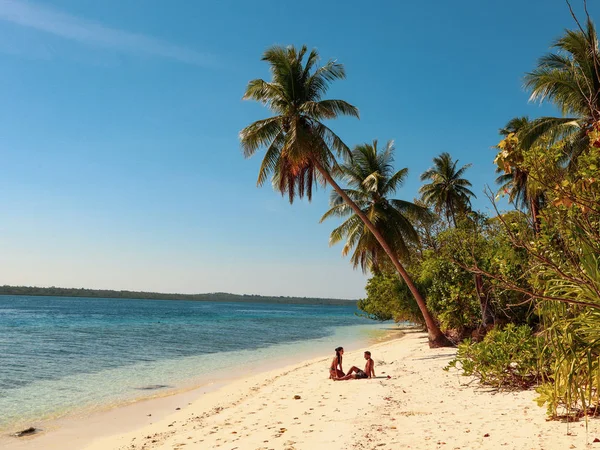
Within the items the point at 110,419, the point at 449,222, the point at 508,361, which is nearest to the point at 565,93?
the point at 449,222

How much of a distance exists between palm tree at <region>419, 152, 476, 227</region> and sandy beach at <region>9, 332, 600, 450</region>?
19.8 m

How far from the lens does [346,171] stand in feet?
70.9

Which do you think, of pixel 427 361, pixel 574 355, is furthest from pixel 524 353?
pixel 427 361

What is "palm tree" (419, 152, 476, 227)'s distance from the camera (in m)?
30.3

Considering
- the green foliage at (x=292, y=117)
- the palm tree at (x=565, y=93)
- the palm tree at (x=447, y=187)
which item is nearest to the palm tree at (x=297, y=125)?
the green foliage at (x=292, y=117)

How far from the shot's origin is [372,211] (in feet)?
65.3

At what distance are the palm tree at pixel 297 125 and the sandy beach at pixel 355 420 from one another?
7450 mm

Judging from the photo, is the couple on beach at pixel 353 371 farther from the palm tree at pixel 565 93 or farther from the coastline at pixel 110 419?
the palm tree at pixel 565 93

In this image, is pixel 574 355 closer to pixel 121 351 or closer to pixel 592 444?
pixel 592 444

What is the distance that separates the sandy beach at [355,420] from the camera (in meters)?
5.50

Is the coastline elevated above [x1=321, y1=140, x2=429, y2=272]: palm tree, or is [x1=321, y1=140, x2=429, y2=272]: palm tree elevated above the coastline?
[x1=321, y1=140, x2=429, y2=272]: palm tree

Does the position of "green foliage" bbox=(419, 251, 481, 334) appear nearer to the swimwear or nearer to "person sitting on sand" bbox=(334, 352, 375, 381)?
"person sitting on sand" bbox=(334, 352, 375, 381)

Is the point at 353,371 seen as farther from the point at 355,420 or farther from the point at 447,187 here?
the point at 447,187

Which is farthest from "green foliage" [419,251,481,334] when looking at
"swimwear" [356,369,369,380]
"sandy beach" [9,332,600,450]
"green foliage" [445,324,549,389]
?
"green foliage" [445,324,549,389]
